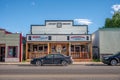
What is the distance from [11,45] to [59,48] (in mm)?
7320

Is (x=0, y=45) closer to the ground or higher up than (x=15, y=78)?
higher up

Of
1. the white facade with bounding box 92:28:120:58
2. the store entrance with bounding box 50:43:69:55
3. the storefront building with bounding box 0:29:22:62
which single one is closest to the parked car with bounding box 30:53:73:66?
the storefront building with bounding box 0:29:22:62

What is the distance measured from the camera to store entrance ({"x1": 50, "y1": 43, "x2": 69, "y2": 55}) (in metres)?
44.1

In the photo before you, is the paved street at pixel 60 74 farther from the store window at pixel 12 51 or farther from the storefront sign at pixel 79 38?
the storefront sign at pixel 79 38

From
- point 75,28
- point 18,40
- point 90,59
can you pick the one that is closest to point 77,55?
point 90,59

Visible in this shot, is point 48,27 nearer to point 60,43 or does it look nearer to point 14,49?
point 60,43

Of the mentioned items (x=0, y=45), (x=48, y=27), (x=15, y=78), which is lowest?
(x=15, y=78)

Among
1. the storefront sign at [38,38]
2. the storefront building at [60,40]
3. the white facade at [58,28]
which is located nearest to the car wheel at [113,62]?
the storefront building at [60,40]

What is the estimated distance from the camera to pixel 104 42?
4234 cm

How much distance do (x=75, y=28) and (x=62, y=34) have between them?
4.18 metres

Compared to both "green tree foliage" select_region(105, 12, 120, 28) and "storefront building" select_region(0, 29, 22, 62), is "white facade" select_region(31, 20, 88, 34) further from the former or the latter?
"green tree foliage" select_region(105, 12, 120, 28)

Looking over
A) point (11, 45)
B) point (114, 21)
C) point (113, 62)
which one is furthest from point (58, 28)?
point (114, 21)

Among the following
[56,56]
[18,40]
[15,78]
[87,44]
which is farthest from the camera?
[87,44]

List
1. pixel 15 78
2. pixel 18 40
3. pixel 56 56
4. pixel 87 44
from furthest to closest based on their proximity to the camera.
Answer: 1. pixel 87 44
2. pixel 18 40
3. pixel 56 56
4. pixel 15 78
